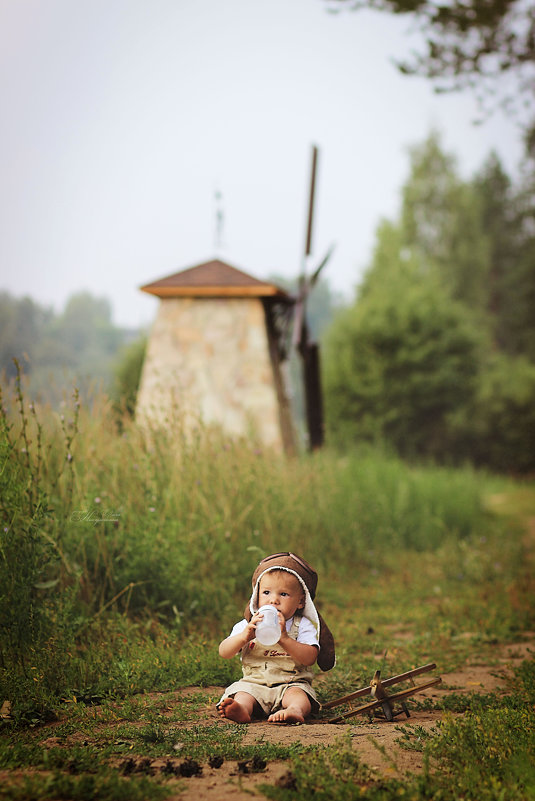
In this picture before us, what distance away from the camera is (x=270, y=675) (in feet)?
11.5

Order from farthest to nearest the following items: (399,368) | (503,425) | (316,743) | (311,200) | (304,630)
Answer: (503,425)
(399,368)
(311,200)
(304,630)
(316,743)

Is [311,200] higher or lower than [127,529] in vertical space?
higher

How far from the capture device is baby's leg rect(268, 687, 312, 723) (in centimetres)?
337

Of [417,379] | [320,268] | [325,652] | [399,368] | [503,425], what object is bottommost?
[503,425]

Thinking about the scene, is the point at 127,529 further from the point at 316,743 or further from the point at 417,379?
the point at 417,379

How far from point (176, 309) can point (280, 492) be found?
5.10 m

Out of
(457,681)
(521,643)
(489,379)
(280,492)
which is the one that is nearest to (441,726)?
(457,681)

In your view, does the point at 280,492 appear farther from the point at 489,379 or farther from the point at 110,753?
the point at 489,379

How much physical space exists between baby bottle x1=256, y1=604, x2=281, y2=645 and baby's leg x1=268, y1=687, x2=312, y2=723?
0.47 m

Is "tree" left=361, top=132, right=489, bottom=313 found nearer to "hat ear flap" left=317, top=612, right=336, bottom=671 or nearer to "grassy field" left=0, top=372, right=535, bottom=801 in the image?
"grassy field" left=0, top=372, right=535, bottom=801

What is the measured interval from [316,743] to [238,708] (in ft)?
1.51

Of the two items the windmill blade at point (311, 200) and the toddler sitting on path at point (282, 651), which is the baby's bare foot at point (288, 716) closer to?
the toddler sitting on path at point (282, 651)

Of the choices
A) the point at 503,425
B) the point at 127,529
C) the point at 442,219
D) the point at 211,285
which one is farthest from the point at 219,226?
the point at 442,219

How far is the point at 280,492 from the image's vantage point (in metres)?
6.97
